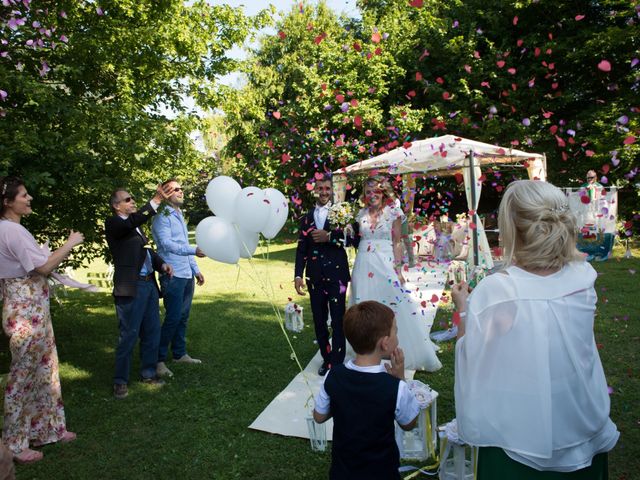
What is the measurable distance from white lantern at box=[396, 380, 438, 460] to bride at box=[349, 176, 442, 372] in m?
1.70

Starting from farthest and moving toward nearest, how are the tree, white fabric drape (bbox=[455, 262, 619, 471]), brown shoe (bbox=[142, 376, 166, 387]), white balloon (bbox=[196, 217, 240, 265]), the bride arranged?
1. the bride
2. brown shoe (bbox=[142, 376, 166, 387])
3. the tree
4. white balloon (bbox=[196, 217, 240, 265])
5. white fabric drape (bbox=[455, 262, 619, 471])

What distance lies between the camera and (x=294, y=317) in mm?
7094

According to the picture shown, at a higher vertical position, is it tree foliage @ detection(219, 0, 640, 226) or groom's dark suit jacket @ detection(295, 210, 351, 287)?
tree foliage @ detection(219, 0, 640, 226)

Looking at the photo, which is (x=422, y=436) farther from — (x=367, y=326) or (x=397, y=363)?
(x=367, y=326)

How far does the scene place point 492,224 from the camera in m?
15.1

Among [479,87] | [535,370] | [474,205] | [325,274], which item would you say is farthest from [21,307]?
[479,87]

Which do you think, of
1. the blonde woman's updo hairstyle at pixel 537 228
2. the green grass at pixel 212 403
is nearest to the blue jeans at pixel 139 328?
the green grass at pixel 212 403

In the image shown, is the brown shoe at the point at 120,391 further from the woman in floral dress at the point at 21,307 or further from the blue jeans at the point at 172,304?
the woman in floral dress at the point at 21,307

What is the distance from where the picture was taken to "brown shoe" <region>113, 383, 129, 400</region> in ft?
15.9

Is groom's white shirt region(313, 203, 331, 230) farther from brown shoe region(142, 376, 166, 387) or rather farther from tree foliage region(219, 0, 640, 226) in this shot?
tree foliage region(219, 0, 640, 226)

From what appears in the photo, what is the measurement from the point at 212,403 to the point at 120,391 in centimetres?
99

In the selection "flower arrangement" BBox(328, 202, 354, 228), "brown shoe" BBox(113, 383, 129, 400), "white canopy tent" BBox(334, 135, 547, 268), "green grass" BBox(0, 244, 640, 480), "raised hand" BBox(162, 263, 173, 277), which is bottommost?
"green grass" BBox(0, 244, 640, 480)

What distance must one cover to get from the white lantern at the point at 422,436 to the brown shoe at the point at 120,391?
291 cm

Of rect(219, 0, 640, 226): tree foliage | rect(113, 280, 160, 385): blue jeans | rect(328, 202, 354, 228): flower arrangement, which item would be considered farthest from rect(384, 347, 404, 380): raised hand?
rect(219, 0, 640, 226): tree foliage
